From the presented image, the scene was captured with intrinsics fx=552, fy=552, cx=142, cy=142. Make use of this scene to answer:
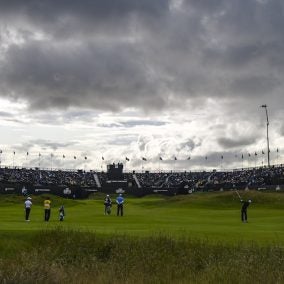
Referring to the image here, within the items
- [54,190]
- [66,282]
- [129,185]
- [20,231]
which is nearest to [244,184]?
[129,185]

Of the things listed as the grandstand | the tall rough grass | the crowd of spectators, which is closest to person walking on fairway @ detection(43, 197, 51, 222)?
the tall rough grass

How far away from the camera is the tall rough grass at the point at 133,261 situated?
18594 millimetres

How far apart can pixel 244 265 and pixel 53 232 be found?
12.4m

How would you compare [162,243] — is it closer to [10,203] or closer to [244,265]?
[244,265]

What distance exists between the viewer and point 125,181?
509 ft

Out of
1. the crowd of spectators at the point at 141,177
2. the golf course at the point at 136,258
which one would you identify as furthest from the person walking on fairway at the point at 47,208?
the crowd of spectators at the point at 141,177

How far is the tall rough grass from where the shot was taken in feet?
61.0

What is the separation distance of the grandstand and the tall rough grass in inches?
3568

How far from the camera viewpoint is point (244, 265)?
64.7 ft

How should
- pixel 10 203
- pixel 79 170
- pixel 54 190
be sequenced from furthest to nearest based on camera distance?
pixel 79 170
pixel 54 190
pixel 10 203

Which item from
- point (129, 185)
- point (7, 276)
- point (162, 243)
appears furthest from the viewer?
point (129, 185)

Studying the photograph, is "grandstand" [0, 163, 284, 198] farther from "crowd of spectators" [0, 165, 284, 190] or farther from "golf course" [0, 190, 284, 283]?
"golf course" [0, 190, 284, 283]

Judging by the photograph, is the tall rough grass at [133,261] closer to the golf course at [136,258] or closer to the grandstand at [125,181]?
the golf course at [136,258]

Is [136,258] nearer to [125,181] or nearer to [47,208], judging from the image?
[47,208]
